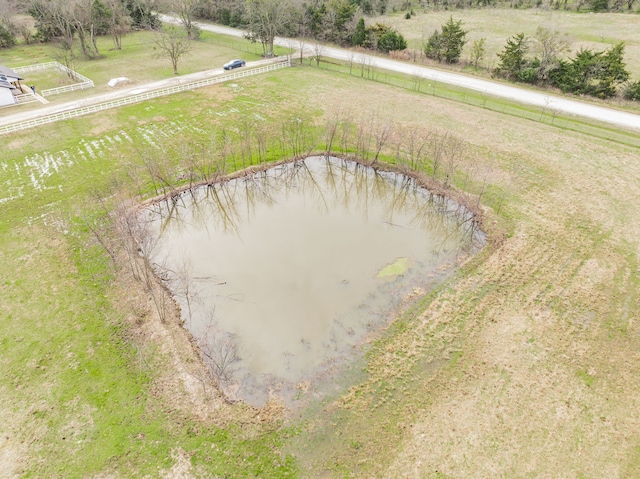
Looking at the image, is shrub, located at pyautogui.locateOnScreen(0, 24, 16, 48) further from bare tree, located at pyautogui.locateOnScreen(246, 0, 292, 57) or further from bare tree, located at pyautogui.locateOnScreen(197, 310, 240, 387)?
bare tree, located at pyautogui.locateOnScreen(197, 310, 240, 387)

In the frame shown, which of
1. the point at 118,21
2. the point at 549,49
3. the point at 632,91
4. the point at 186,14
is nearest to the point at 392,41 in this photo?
the point at 549,49

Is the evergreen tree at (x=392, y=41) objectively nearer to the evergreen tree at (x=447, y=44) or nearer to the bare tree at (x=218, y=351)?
the evergreen tree at (x=447, y=44)

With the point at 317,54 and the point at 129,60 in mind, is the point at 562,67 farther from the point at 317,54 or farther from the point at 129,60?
the point at 129,60

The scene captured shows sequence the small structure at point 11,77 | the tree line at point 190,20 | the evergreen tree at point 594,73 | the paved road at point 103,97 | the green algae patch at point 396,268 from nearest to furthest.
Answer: the green algae patch at point 396,268 < the paved road at point 103,97 < the evergreen tree at point 594,73 < the small structure at point 11,77 < the tree line at point 190,20

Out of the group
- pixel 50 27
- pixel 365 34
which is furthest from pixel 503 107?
pixel 50 27

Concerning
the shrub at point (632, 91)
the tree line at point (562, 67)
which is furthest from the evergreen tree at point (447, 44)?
the shrub at point (632, 91)

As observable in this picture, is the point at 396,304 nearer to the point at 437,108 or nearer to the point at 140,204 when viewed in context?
the point at 140,204
